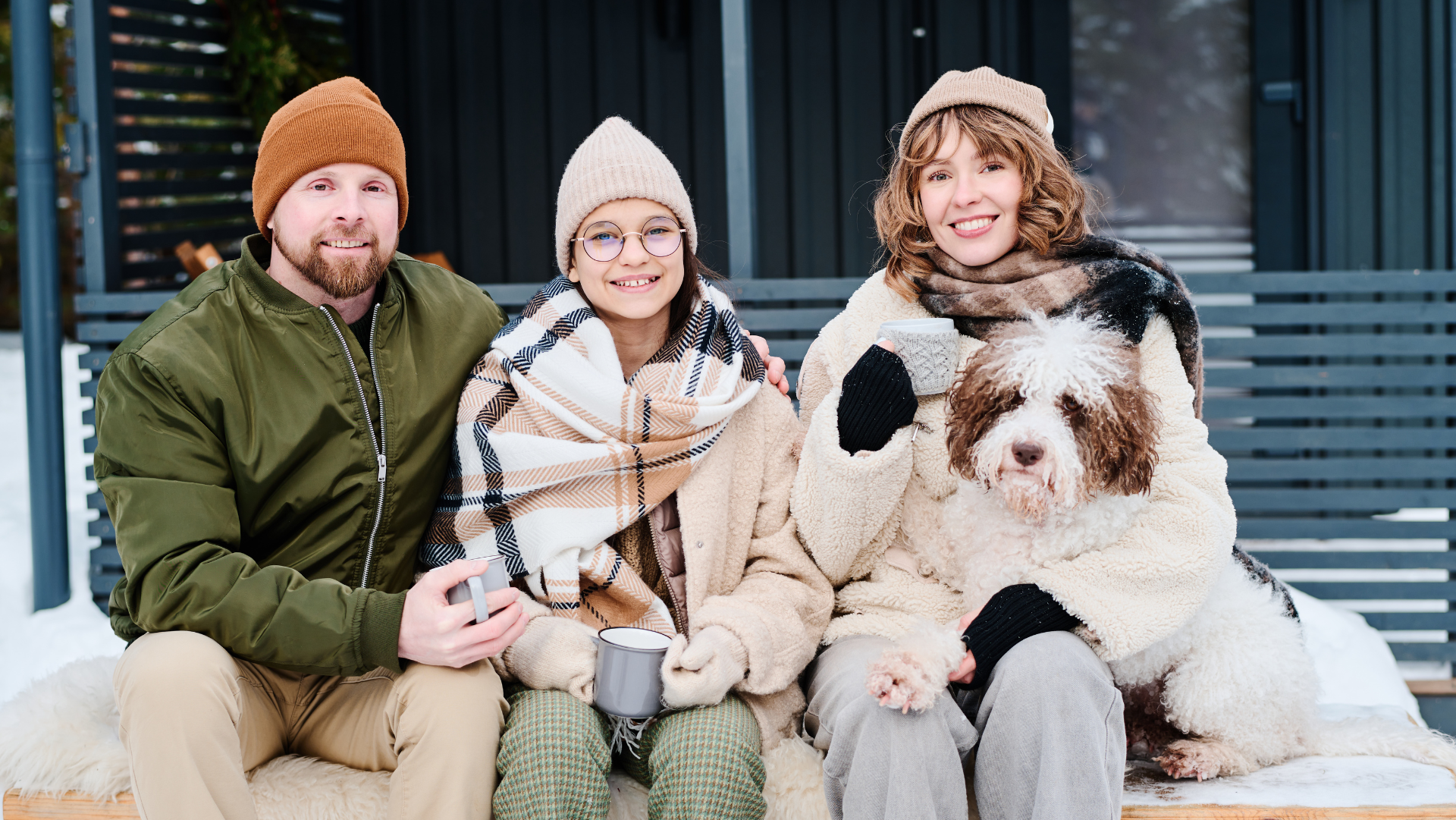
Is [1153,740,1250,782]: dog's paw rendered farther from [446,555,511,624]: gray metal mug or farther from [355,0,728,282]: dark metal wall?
[355,0,728,282]: dark metal wall

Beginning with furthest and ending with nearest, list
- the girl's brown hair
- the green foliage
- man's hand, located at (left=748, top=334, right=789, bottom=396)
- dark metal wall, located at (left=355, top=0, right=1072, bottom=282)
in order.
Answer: dark metal wall, located at (left=355, top=0, right=1072, bottom=282) → the green foliage → man's hand, located at (left=748, top=334, right=789, bottom=396) → the girl's brown hair

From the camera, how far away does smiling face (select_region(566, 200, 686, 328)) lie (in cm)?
250

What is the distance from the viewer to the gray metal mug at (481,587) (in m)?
2.06

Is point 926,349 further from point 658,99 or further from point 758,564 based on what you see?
point 658,99

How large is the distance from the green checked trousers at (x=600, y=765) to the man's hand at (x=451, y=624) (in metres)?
0.19

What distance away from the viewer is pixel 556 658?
89.0 inches

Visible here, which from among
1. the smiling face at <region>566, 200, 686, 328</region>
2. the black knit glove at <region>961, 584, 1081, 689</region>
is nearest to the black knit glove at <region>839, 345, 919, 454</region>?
the black knit glove at <region>961, 584, 1081, 689</region>

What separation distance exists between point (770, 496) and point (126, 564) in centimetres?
136

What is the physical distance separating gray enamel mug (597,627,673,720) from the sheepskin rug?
11.5 inches

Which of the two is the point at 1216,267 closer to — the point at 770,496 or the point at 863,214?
the point at 863,214

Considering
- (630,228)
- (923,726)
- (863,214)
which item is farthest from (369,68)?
(923,726)

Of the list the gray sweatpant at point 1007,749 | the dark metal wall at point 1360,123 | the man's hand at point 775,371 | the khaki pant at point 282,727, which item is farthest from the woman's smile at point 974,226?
the dark metal wall at point 1360,123

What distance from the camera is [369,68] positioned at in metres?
6.31

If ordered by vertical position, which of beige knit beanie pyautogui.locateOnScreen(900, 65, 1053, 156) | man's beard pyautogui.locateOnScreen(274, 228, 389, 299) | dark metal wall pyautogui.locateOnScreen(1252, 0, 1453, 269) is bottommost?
man's beard pyautogui.locateOnScreen(274, 228, 389, 299)
